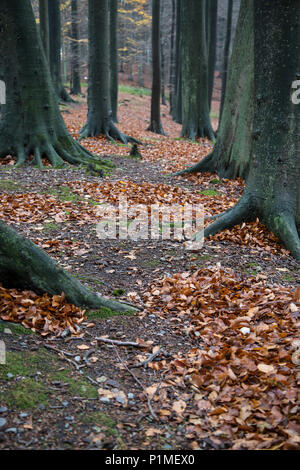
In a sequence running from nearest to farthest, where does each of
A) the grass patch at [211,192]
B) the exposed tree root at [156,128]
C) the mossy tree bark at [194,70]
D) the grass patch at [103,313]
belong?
the grass patch at [103,313] < the grass patch at [211,192] < the mossy tree bark at [194,70] < the exposed tree root at [156,128]

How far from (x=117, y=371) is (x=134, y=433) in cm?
66

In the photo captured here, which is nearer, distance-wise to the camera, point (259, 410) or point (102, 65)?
point (259, 410)

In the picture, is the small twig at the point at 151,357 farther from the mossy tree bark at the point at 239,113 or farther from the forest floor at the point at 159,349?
the mossy tree bark at the point at 239,113

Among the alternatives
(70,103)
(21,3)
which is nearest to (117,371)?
(21,3)

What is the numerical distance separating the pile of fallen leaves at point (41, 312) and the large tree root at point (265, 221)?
8.81 ft

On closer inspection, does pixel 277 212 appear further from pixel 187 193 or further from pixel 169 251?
pixel 187 193

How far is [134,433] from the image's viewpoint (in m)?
2.51

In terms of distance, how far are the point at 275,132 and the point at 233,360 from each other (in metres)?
3.46

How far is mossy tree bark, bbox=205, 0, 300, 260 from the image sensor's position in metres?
5.10

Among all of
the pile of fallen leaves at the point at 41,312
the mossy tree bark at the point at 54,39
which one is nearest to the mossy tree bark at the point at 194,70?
the mossy tree bark at the point at 54,39

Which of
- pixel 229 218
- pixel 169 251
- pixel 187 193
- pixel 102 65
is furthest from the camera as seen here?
pixel 102 65

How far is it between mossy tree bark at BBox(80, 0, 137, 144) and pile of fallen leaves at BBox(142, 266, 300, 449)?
981cm

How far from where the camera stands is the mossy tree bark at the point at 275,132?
16.7 feet

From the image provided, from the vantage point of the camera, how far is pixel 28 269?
11.9 ft
